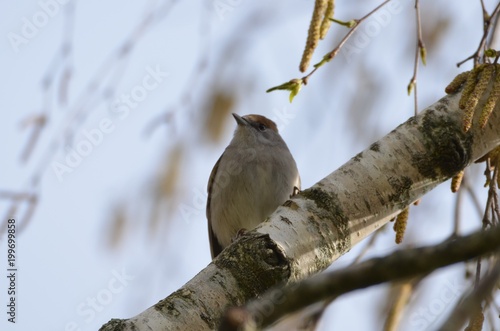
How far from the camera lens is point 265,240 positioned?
2455 mm

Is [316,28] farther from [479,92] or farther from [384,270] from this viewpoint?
[384,270]

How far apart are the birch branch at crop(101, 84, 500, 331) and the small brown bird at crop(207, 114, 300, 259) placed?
2200mm

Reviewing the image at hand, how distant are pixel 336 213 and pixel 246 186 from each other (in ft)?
7.82

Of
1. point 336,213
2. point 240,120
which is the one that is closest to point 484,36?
point 336,213

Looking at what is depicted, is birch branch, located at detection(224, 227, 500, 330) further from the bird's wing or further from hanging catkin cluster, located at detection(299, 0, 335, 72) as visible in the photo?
the bird's wing

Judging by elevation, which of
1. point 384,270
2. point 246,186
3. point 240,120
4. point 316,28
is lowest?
point 384,270

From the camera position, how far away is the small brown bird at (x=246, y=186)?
495cm

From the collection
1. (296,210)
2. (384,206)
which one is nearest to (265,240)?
(296,210)

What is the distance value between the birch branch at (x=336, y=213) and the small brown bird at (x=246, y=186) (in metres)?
2.20

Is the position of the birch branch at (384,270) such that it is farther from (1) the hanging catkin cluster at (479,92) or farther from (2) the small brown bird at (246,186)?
(2) the small brown bird at (246,186)

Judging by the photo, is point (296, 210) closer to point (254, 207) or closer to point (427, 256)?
point (427, 256)

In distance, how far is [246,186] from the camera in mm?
4984

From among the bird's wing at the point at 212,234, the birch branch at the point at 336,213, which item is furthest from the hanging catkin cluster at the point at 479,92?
the bird's wing at the point at 212,234

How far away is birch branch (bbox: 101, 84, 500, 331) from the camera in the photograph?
90.6 inches
